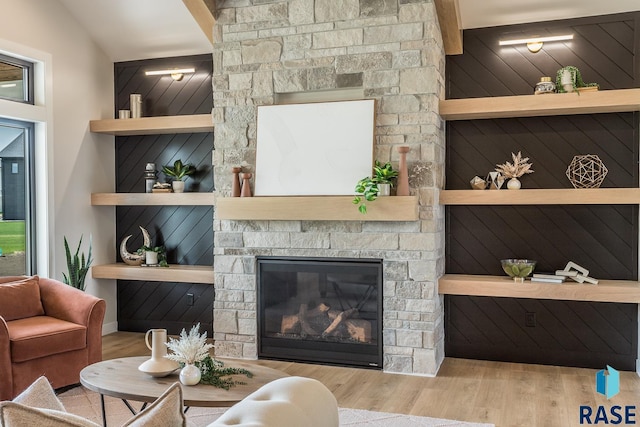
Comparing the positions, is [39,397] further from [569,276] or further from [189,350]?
[569,276]

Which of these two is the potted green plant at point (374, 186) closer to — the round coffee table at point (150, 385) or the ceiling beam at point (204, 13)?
the round coffee table at point (150, 385)

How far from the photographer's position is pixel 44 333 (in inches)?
158

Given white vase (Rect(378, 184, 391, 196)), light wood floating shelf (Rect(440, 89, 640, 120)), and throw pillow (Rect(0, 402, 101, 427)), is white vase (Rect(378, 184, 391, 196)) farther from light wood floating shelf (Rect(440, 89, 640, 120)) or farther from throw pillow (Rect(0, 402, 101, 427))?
throw pillow (Rect(0, 402, 101, 427))

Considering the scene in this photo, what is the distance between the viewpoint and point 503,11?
4.86m

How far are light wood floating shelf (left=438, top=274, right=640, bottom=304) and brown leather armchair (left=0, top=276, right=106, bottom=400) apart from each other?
107 inches

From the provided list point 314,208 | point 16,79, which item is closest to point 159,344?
point 314,208

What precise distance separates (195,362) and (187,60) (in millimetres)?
3811

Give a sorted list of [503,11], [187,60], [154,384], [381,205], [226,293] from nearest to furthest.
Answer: [154,384]
[381,205]
[503,11]
[226,293]
[187,60]

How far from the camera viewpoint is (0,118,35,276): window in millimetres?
5113

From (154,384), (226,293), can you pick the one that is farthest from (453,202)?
(154,384)

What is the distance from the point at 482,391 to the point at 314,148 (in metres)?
2.23

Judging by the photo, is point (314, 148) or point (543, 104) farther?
point (314, 148)

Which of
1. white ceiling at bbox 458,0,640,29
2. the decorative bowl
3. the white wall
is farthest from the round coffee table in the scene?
white ceiling at bbox 458,0,640,29

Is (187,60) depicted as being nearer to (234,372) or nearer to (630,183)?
(234,372)
